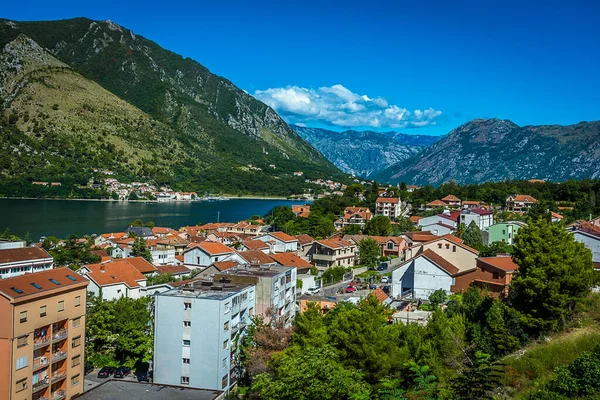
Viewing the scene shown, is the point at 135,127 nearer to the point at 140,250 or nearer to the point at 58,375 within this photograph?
the point at 140,250

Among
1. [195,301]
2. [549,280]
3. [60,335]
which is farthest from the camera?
[60,335]

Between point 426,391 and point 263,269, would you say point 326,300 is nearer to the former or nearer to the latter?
point 263,269

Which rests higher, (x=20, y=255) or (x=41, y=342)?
(x=20, y=255)

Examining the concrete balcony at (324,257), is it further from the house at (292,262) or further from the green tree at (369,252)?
the house at (292,262)

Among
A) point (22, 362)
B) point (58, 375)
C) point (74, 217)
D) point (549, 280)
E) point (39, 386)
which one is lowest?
point (39, 386)

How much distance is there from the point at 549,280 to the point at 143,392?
11.1 m

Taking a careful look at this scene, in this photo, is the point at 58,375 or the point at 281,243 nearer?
the point at 58,375

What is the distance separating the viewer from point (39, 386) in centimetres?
1470

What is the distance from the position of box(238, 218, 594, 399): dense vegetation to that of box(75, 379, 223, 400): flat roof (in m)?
1.52

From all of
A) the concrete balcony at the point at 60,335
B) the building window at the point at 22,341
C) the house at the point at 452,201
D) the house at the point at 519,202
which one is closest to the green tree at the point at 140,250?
the concrete balcony at the point at 60,335

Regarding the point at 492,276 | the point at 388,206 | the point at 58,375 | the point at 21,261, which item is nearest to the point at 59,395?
the point at 58,375

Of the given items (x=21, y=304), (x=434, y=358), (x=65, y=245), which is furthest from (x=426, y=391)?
(x=65, y=245)

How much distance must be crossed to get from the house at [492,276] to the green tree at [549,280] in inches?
205

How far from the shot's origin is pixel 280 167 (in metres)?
179
